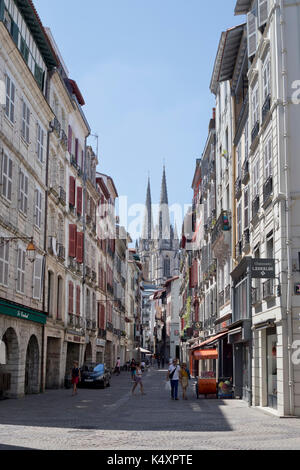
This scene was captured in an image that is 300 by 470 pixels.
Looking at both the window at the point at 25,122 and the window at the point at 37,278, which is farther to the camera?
the window at the point at 37,278

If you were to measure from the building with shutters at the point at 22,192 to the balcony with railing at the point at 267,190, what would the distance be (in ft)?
26.6

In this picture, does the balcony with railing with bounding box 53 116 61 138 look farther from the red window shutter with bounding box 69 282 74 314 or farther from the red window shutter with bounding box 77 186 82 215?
the red window shutter with bounding box 69 282 74 314

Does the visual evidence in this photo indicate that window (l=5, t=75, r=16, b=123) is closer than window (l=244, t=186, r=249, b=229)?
Yes

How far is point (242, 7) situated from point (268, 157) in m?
7.43

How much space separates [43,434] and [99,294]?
116ft

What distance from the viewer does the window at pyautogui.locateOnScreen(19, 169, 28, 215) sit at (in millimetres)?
25688

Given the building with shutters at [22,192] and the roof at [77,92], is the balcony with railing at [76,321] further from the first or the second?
the roof at [77,92]

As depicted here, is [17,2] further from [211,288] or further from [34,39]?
[211,288]

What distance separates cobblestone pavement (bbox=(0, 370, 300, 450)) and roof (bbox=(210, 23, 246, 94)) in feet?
49.6

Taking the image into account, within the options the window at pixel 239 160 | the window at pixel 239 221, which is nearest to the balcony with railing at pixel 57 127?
the window at pixel 239 160

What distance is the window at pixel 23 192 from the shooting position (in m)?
25.7

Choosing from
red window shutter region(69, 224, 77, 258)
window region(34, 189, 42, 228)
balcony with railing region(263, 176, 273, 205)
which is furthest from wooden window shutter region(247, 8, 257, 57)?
red window shutter region(69, 224, 77, 258)
